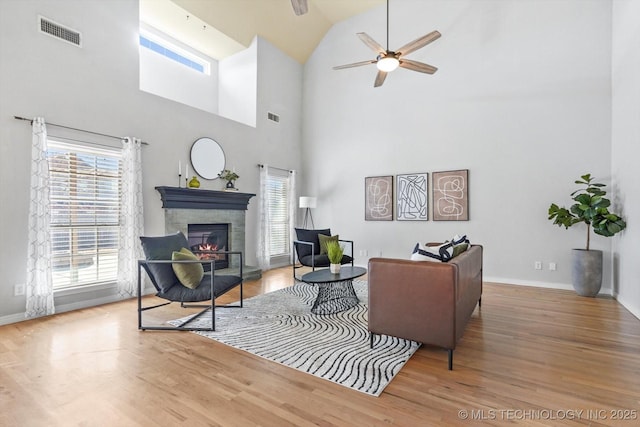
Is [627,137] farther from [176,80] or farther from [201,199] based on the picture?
[176,80]

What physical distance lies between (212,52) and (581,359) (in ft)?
24.2

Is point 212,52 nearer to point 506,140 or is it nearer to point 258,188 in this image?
point 258,188

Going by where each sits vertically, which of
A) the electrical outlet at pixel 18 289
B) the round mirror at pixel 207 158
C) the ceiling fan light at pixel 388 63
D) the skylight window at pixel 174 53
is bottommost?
the electrical outlet at pixel 18 289

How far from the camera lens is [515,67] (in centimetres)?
506

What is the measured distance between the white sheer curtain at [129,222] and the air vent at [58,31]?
48.7 inches

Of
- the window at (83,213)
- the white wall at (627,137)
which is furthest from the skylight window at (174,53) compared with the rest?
the white wall at (627,137)

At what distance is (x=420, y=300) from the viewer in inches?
94.8

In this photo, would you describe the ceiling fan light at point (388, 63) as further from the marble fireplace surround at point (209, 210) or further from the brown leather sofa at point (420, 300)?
the marble fireplace surround at point (209, 210)

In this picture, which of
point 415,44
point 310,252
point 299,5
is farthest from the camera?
point 310,252

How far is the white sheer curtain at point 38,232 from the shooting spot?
134 inches

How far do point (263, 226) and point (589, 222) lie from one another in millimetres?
5153

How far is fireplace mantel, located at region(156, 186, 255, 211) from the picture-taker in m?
4.61

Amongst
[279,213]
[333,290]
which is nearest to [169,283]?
[333,290]

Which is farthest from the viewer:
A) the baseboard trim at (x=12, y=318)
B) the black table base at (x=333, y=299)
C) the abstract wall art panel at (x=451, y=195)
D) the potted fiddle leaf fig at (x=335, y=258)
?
the abstract wall art panel at (x=451, y=195)
